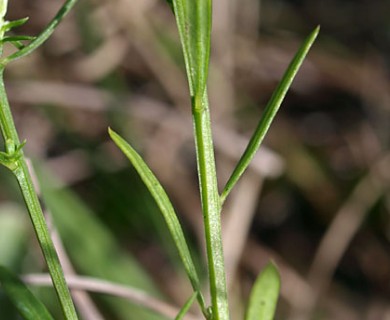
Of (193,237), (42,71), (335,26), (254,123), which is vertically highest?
(335,26)

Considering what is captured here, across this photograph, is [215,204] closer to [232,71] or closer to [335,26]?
[232,71]

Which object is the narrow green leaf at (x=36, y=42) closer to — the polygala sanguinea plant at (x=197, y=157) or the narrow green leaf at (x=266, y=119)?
the polygala sanguinea plant at (x=197, y=157)

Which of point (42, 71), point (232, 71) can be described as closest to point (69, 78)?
A: point (42, 71)

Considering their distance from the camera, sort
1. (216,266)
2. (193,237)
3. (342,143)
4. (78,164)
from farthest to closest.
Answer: (342,143) < (78,164) < (193,237) < (216,266)

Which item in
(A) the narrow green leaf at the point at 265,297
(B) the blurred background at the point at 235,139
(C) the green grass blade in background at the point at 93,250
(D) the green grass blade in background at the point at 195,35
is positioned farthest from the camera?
(B) the blurred background at the point at 235,139

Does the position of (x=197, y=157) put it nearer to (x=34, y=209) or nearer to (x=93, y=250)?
(x=34, y=209)

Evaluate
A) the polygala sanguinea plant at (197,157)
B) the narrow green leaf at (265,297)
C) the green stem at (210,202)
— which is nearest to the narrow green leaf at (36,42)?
the polygala sanguinea plant at (197,157)
